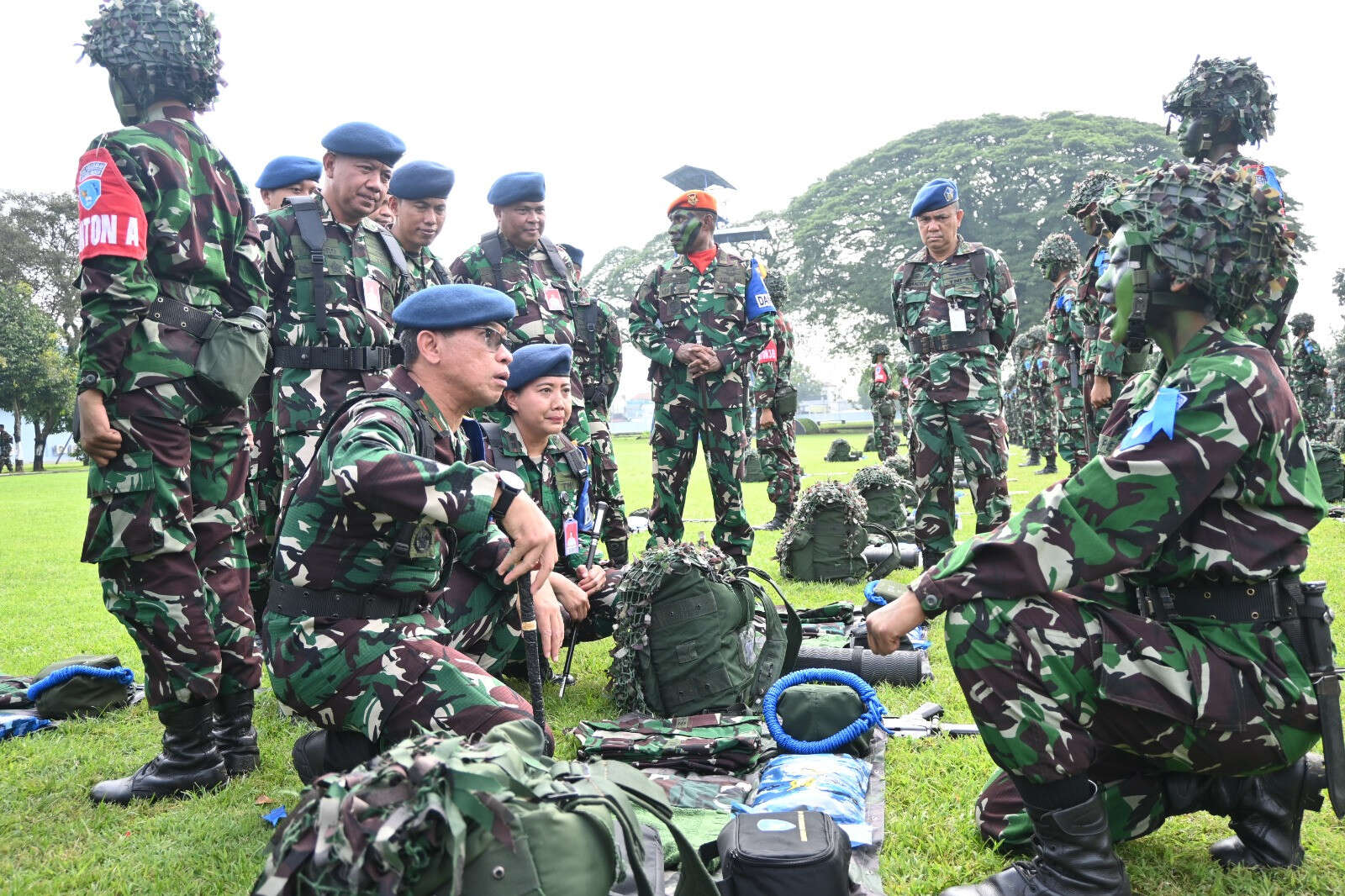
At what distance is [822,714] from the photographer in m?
3.82

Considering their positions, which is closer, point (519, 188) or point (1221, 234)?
point (1221, 234)

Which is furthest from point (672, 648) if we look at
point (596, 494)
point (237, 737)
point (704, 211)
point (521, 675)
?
point (704, 211)

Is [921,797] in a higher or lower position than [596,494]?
lower

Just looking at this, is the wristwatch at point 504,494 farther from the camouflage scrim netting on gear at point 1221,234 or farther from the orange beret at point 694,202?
the orange beret at point 694,202

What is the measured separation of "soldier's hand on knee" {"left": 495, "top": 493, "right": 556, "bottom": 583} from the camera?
271cm

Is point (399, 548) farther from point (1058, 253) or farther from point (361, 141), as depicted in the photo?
point (1058, 253)

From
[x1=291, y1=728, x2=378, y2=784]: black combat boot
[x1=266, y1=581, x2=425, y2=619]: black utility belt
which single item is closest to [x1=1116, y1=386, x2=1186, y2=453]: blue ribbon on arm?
[x1=266, y1=581, x2=425, y2=619]: black utility belt

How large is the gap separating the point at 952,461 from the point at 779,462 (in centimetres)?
385

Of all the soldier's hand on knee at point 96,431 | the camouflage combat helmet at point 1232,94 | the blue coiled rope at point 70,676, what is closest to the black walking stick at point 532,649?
the soldier's hand on knee at point 96,431

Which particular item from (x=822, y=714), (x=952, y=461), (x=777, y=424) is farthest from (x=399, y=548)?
(x=777, y=424)

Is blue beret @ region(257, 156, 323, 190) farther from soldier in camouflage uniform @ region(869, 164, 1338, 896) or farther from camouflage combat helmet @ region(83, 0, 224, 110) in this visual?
soldier in camouflage uniform @ region(869, 164, 1338, 896)

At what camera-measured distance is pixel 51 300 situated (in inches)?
1783

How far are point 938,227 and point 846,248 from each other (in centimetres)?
3637

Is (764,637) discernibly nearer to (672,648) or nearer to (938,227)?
(672,648)
